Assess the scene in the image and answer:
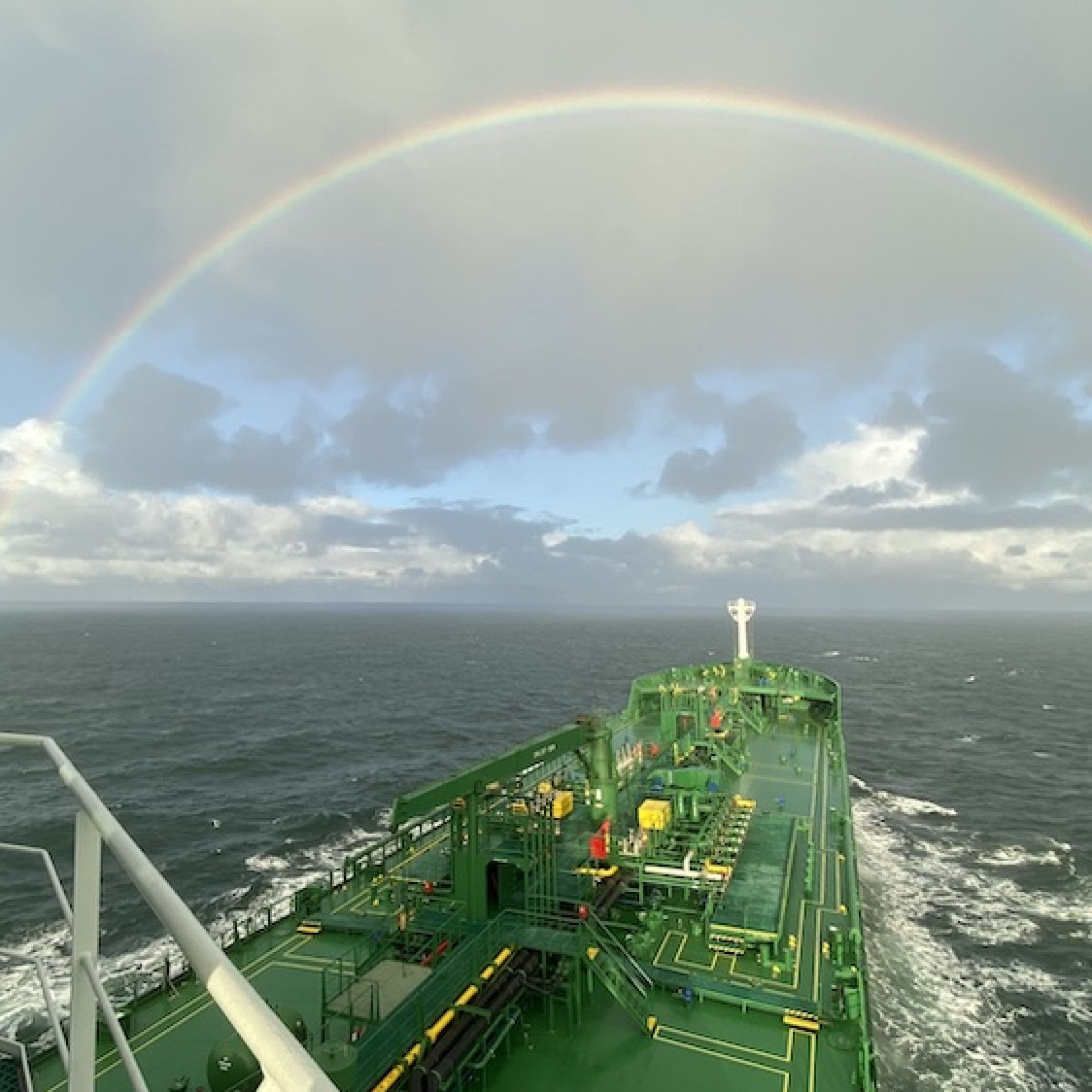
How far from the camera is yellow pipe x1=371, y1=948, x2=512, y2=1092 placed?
18.0m

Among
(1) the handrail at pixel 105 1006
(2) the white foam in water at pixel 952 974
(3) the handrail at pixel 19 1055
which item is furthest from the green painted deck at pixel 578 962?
(1) the handrail at pixel 105 1006

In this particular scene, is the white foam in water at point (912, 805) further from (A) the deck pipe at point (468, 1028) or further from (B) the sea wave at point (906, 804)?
(A) the deck pipe at point (468, 1028)

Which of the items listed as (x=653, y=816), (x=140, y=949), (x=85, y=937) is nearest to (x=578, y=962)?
(x=653, y=816)

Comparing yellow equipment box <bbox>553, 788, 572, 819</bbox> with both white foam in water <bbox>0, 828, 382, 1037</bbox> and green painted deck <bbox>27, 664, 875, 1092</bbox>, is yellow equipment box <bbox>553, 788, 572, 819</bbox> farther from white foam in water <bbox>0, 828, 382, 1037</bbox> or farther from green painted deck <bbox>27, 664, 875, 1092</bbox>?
white foam in water <bbox>0, 828, 382, 1037</bbox>

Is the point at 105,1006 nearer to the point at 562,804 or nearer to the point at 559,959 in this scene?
the point at 559,959

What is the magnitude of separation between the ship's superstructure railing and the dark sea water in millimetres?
32911

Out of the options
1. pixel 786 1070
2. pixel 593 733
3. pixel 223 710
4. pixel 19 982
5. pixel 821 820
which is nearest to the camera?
pixel 786 1070

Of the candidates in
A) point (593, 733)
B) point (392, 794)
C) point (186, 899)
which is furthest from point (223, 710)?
point (593, 733)

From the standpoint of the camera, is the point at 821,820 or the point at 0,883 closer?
the point at 821,820

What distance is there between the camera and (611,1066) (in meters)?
20.5

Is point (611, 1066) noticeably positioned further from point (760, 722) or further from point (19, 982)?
point (760, 722)

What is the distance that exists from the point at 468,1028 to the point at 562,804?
564 inches

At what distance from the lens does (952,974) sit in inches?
1423

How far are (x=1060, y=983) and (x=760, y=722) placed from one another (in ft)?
81.1
